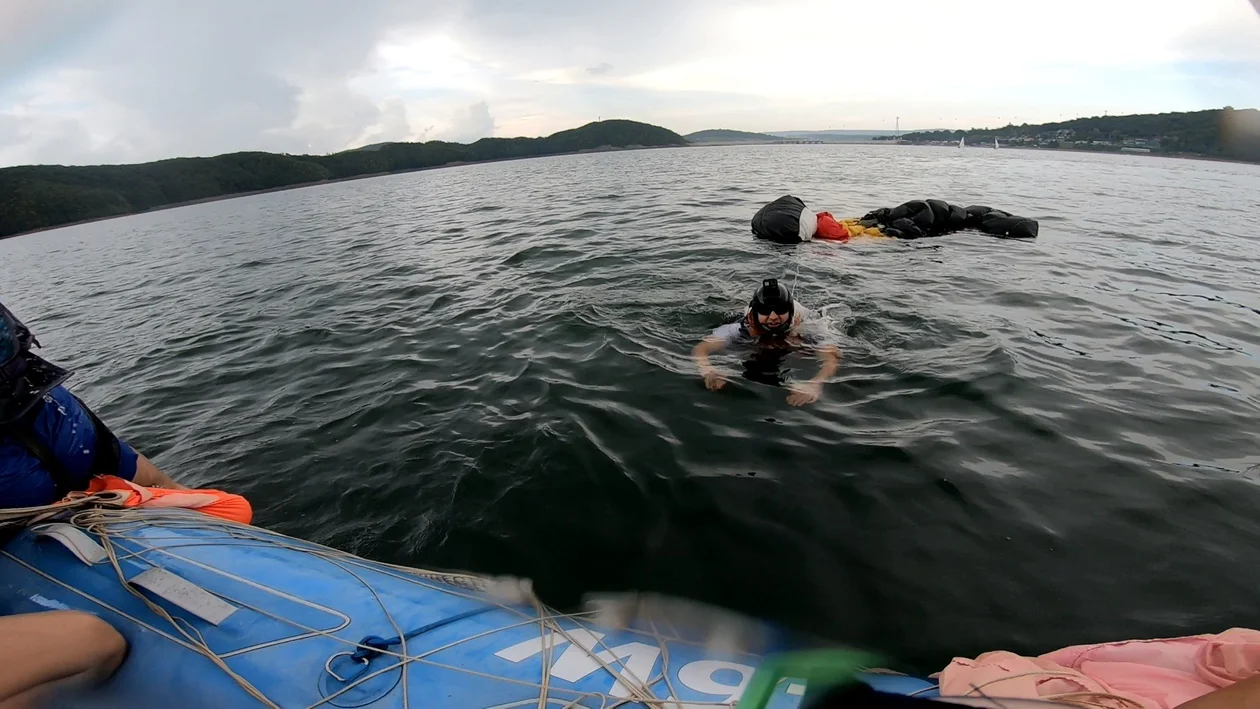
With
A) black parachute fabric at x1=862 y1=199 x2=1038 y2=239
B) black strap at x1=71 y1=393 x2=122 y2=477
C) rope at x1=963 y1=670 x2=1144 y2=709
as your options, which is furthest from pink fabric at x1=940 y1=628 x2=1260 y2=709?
black parachute fabric at x1=862 y1=199 x2=1038 y2=239

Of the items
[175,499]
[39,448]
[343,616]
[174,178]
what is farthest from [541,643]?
[174,178]

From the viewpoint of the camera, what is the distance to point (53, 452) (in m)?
2.96

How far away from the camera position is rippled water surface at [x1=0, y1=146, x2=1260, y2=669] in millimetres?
3318

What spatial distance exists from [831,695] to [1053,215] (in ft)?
68.1

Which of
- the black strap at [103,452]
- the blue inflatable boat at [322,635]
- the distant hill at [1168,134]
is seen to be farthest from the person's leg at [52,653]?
the distant hill at [1168,134]

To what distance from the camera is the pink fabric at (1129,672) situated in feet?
5.78

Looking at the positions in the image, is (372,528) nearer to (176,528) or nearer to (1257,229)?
(176,528)

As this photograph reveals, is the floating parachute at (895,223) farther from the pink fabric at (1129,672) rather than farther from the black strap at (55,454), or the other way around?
the black strap at (55,454)

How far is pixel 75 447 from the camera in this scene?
3105mm

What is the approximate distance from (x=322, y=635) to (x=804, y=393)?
456cm

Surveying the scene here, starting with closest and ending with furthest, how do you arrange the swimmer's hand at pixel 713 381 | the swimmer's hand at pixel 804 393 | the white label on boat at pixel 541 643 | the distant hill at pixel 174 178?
the white label on boat at pixel 541 643 < the swimmer's hand at pixel 804 393 < the swimmer's hand at pixel 713 381 < the distant hill at pixel 174 178

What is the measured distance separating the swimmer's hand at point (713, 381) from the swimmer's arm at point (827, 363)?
995 millimetres

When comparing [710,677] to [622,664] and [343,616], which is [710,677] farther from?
[343,616]

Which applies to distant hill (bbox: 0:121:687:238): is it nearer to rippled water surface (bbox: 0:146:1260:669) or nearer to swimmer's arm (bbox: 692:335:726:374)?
rippled water surface (bbox: 0:146:1260:669)
